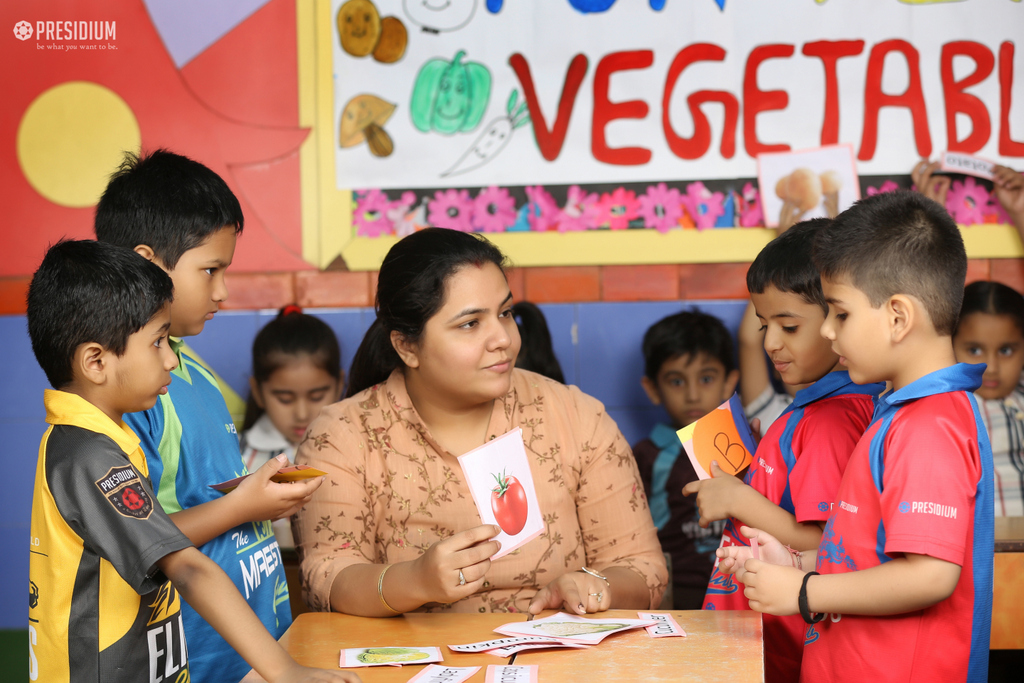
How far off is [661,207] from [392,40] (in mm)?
1284

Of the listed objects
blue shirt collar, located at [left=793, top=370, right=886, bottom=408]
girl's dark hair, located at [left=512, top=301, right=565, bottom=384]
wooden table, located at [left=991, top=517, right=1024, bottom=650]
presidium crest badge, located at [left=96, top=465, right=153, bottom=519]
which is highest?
A: girl's dark hair, located at [left=512, top=301, right=565, bottom=384]

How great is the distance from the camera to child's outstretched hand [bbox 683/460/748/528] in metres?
1.89

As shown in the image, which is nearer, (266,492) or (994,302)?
(266,492)

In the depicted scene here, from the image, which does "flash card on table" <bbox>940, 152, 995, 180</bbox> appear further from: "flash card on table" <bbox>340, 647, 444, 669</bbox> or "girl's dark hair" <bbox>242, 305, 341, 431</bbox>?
"flash card on table" <bbox>340, 647, 444, 669</bbox>

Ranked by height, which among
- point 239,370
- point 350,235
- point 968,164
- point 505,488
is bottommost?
point 505,488

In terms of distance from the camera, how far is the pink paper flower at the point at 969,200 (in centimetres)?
341

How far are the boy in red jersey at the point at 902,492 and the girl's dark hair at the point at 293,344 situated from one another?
2.23 m

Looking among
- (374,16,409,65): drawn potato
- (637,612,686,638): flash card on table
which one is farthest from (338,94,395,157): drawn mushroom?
(637,612,686,638): flash card on table

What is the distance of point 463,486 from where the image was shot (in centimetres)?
205

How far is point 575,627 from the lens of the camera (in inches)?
64.1

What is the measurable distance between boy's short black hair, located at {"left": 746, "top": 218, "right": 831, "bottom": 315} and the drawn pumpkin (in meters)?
1.82

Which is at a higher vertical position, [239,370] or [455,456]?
[239,370]

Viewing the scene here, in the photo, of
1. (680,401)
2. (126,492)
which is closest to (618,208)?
(680,401)

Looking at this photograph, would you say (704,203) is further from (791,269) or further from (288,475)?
(288,475)
